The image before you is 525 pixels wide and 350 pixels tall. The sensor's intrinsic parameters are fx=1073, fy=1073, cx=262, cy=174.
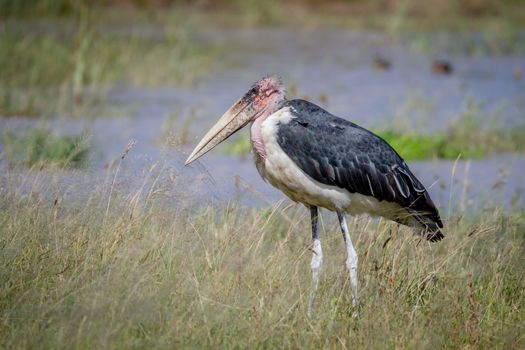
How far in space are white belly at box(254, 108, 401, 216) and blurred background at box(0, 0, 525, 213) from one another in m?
0.33

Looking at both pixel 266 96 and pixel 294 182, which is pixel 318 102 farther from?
pixel 294 182

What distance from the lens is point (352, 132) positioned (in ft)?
18.6

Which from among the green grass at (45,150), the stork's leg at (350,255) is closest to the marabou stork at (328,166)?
the stork's leg at (350,255)

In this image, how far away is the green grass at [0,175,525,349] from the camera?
445 centimetres

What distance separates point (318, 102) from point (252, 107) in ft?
23.9

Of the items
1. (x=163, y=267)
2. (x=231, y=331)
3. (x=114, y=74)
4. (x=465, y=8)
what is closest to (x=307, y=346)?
(x=231, y=331)

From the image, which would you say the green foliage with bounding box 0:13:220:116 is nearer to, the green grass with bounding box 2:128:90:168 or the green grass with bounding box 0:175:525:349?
the green grass with bounding box 2:128:90:168

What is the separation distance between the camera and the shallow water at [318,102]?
20.7ft

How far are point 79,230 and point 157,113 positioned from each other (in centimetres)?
843

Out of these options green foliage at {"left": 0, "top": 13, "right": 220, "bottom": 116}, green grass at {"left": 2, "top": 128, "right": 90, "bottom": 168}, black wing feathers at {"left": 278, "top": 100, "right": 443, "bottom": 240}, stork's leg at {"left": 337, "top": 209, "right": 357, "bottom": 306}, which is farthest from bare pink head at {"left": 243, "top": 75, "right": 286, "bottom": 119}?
green foliage at {"left": 0, "top": 13, "right": 220, "bottom": 116}

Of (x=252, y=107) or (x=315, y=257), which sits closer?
(x=315, y=257)

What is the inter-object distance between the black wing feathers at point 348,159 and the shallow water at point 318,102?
494 mm

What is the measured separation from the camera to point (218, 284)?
16.3 ft

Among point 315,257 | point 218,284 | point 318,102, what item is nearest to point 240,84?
point 318,102
